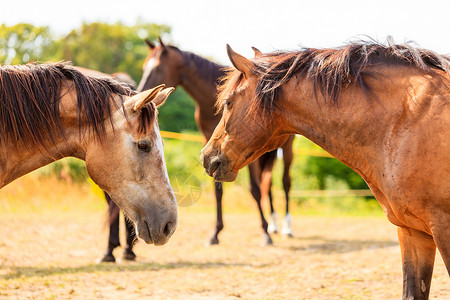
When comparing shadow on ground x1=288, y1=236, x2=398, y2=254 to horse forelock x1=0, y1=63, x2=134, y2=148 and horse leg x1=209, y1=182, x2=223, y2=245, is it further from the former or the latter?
horse forelock x1=0, y1=63, x2=134, y2=148

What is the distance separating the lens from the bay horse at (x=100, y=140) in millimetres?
3086

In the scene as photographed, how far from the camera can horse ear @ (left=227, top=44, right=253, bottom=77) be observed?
3227 mm

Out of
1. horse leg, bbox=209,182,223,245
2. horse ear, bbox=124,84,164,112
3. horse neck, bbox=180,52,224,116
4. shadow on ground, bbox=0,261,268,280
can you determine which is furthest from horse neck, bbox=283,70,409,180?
horse leg, bbox=209,182,223,245

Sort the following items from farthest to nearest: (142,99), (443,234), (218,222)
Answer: (218,222)
(142,99)
(443,234)

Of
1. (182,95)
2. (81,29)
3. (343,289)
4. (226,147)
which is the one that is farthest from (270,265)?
(81,29)

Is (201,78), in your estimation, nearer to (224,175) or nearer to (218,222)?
(218,222)

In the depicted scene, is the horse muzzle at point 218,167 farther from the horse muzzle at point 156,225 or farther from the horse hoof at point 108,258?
the horse hoof at point 108,258

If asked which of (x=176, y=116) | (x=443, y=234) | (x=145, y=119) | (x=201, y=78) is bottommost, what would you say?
(x=176, y=116)

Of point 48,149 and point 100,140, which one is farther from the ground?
point 100,140

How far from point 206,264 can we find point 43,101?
359 centimetres

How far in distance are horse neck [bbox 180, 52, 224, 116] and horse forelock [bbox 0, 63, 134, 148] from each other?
419cm

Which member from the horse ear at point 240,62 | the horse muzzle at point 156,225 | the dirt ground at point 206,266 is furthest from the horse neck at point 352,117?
the dirt ground at point 206,266

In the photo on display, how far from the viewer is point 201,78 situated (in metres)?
7.42

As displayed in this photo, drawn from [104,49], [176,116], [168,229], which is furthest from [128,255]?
[104,49]
